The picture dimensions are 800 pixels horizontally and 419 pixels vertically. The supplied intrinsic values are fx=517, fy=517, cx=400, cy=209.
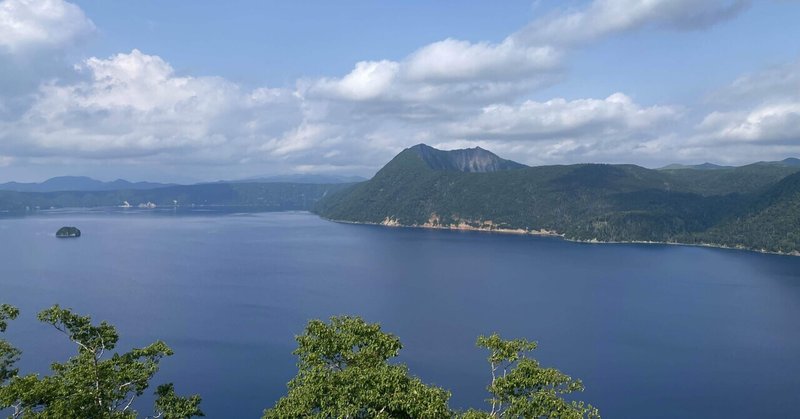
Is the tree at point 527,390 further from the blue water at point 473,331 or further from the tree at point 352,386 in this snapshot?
the blue water at point 473,331

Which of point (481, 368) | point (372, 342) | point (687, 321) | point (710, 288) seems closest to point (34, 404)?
point (372, 342)

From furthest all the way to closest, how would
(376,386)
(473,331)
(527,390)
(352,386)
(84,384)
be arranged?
(473,331), (527,390), (84,384), (352,386), (376,386)

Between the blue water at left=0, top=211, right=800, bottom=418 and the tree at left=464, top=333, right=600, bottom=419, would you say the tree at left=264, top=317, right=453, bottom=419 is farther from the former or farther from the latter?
the blue water at left=0, top=211, right=800, bottom=418

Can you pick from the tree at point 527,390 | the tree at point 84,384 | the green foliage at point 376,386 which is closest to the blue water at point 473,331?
the tree at point 84,384

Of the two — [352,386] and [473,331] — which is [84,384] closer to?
[352,386]

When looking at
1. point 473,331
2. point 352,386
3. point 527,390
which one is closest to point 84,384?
point 352,386

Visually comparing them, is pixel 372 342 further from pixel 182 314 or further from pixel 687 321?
pixel 687 321

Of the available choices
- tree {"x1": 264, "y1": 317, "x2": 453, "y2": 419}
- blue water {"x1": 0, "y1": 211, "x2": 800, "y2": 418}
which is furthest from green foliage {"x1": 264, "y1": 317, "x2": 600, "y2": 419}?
blue water {"x1": 0, "y1": 211, "x2": 800, "y2": 418}
